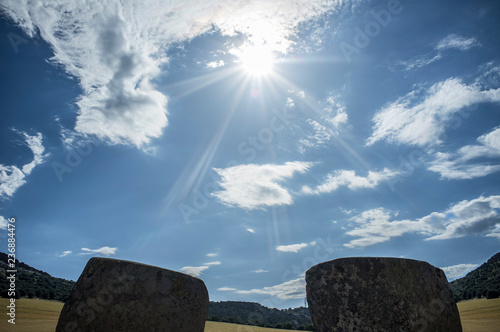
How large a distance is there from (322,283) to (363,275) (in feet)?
2.15

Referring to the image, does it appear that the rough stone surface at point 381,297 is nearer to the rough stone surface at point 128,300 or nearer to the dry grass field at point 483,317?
the rough stone surface at point 128,300

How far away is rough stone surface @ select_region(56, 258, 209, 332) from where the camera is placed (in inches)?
193

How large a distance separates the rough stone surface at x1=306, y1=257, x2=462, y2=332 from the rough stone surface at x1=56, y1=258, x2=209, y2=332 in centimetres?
254

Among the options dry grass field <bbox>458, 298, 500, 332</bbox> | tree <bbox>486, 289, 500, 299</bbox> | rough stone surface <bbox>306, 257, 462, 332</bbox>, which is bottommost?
dry grass field <bbox>458, 298, 500, 332</bbox>

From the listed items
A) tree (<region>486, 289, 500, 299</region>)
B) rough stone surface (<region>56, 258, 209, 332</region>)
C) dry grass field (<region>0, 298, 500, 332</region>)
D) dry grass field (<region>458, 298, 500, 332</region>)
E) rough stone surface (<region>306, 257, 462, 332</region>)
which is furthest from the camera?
tree (<region>486, 289, 500, 299</region>)

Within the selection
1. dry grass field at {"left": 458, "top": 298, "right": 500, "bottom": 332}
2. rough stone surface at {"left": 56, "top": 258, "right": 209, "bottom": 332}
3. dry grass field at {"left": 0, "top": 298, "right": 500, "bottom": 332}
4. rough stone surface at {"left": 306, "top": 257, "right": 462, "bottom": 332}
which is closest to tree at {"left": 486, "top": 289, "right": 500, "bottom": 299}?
dry grass field at {"left": 458, "top": 298, "right": 500, "bottom": 332}

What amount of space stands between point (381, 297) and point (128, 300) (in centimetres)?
425

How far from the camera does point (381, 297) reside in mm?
4230

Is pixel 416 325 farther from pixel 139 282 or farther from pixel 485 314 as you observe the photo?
pixel 485 314

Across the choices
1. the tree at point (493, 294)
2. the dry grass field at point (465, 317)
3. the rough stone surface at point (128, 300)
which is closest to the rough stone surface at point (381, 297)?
the rough stone surface at point (128, 300)

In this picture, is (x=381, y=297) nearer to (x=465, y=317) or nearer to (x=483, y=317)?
(x=483, y=317)

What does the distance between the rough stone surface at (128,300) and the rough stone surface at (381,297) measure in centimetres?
254

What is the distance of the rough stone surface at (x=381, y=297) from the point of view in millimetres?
4141

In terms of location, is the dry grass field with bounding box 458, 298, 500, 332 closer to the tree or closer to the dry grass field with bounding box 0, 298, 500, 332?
the dry grass field with bounding box 0, 298, 500, 332
